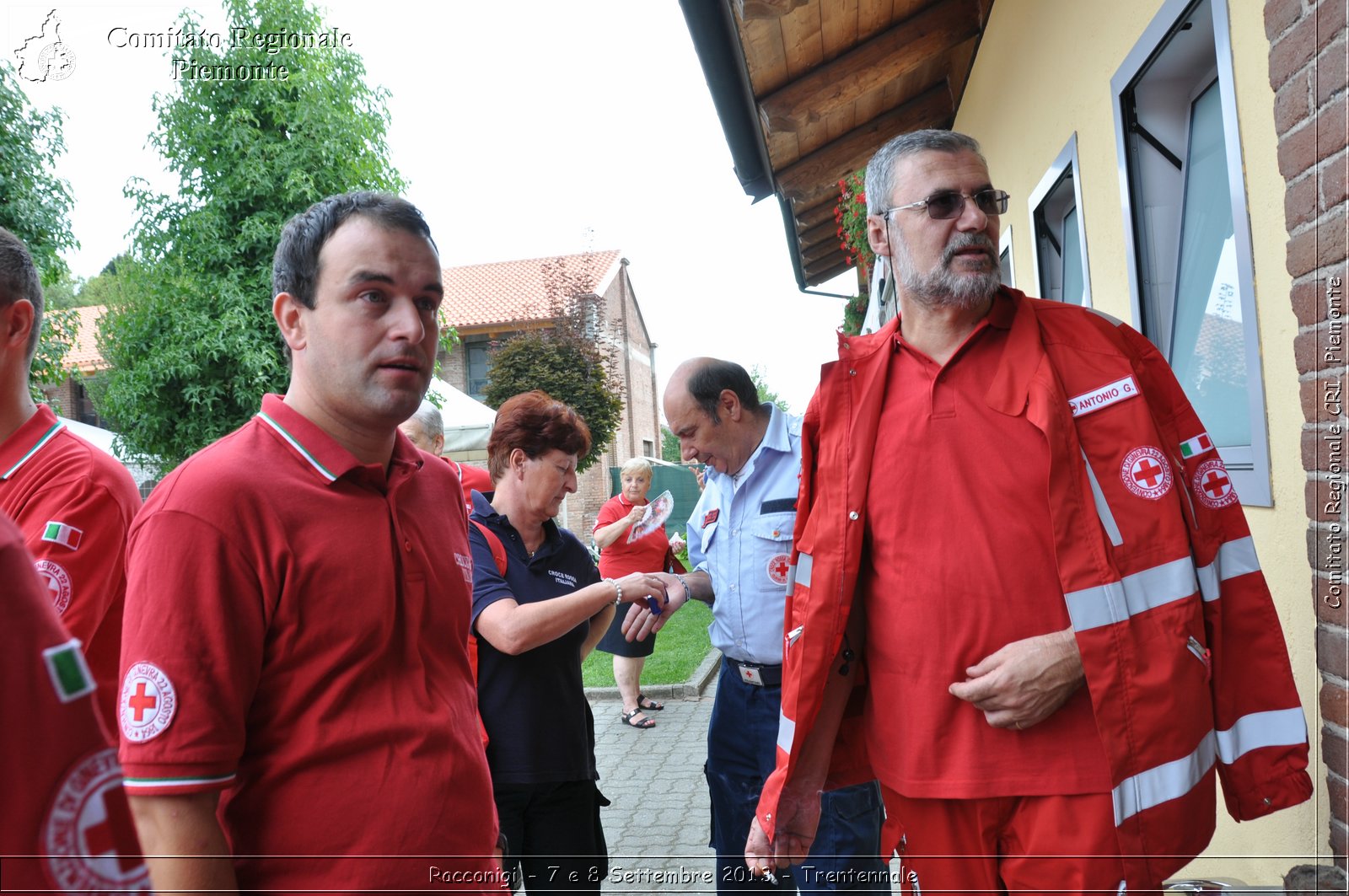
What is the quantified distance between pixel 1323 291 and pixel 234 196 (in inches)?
691

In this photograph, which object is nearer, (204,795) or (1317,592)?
(204,795)

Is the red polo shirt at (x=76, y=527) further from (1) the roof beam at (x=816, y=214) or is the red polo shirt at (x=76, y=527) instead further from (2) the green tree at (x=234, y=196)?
(2) the green tree at (x=234, y=196)

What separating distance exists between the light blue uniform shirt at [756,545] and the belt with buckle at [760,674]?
23 mm

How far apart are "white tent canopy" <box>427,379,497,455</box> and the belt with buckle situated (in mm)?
9777

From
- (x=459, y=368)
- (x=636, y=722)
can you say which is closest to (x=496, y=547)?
(x=636, y=722)

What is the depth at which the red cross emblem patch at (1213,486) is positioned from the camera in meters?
1.92

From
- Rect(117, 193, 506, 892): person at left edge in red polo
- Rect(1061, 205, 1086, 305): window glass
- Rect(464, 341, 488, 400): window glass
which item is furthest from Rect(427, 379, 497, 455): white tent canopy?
Rect(464, 341, 488, 400): window glass

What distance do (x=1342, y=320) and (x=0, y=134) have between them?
1608 cm

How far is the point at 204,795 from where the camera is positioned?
1406 mm

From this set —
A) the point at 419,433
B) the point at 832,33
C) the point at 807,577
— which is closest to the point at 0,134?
the point at 419,433

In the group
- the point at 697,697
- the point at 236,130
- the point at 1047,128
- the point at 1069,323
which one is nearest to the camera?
the point at 1069,323

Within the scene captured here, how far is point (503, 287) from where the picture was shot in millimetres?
41344

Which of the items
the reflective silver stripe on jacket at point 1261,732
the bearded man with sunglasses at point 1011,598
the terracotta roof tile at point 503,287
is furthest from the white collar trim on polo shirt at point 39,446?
the terracotta roof tile at point 503,287

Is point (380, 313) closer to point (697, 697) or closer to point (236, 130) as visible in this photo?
point (697, 697)
